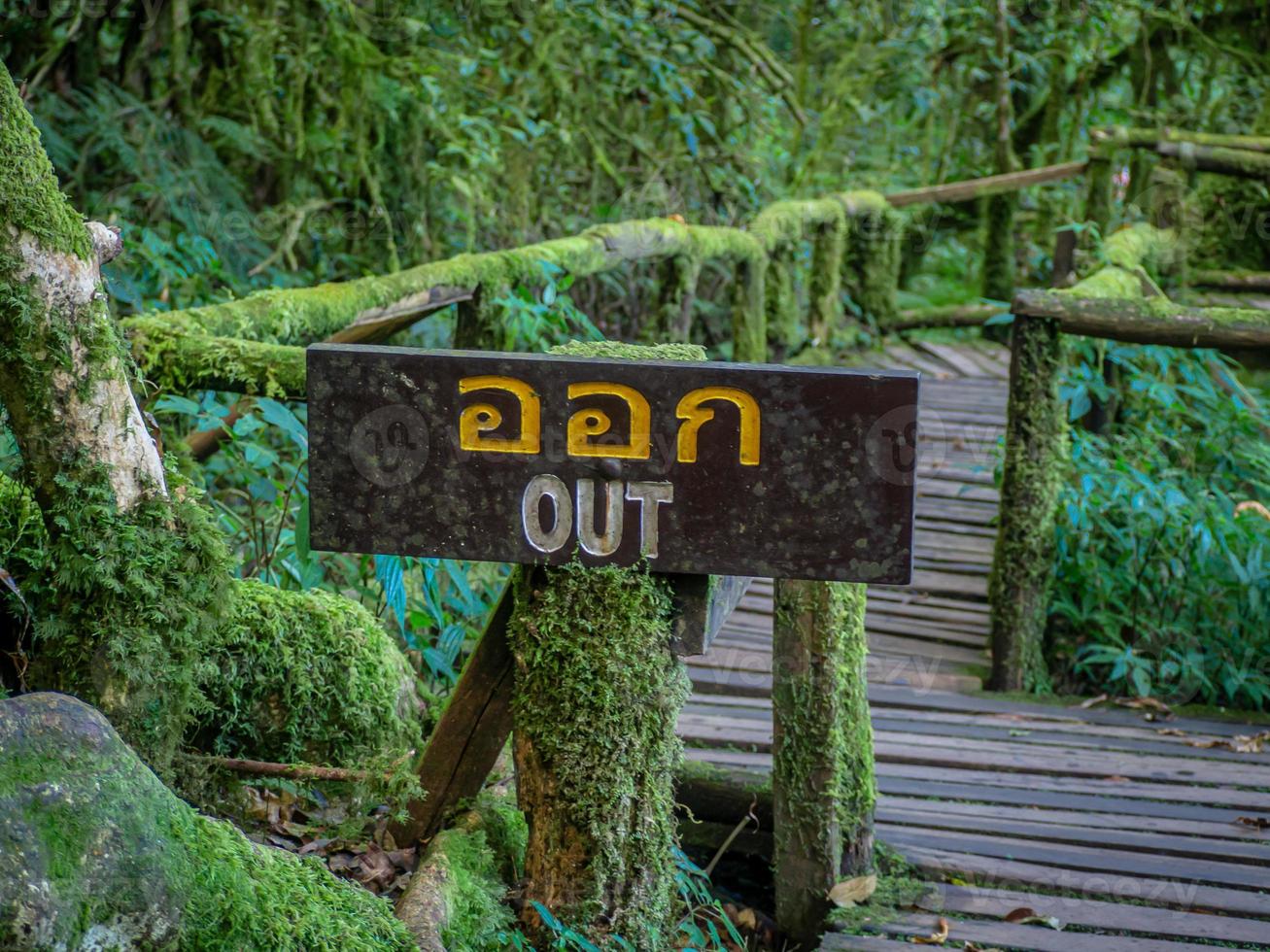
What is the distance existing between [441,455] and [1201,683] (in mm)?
4177

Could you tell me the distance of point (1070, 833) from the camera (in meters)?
4.02

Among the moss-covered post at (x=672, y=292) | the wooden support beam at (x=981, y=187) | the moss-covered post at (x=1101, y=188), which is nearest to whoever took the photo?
the moss-covered post at (x=672, y=292)

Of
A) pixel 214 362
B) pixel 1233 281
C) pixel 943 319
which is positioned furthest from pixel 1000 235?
pixel 214 362

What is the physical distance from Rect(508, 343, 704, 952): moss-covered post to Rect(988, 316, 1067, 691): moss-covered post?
10.8 feet

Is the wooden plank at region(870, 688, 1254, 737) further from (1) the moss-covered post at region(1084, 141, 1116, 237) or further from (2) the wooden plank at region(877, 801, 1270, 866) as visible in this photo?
(1) the moss-covered post at region(1084, 141, 1116, 237)

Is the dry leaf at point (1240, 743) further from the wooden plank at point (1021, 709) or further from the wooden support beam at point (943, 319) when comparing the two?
the wooden support beam at point (943, 319)

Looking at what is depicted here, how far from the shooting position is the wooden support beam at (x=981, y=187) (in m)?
10.4

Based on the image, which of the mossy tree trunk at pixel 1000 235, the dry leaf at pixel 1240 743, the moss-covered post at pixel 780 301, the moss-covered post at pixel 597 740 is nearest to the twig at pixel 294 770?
the moss-covered post at pixel 597 740

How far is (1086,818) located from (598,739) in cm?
234

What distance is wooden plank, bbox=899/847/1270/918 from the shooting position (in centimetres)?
360

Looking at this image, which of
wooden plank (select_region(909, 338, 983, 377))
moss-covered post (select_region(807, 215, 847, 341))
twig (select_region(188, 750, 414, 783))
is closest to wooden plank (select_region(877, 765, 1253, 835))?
A: twig (select_region(188, 750, 414, 783))

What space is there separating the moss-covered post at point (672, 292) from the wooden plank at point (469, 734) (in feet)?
14.0

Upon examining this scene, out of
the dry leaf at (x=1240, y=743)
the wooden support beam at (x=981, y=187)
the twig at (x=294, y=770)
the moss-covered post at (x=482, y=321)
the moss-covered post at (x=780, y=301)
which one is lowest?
the dry leaf at (x=1240, y=743)

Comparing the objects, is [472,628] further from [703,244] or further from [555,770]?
[703,244]
